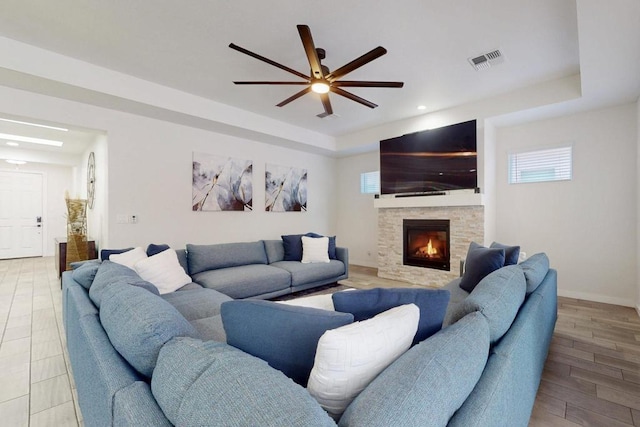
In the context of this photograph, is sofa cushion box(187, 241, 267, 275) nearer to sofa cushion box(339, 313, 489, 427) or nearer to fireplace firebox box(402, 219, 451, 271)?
fireplace firebox box(402, 219, 451, 271)

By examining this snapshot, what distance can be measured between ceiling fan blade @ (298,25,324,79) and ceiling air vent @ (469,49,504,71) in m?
1.72

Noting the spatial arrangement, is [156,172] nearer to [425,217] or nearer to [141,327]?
[141,327]

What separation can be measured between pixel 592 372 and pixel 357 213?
4.52m

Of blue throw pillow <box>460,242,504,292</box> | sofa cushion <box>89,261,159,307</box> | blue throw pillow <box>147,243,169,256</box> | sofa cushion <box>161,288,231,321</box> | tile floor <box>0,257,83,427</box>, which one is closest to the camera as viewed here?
sofa cushion <box>89,261,159,307</box>

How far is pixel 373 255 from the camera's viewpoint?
19.9 feet

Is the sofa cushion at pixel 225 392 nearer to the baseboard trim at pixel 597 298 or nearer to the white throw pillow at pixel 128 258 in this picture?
the white throw pillow at pixel 128 258

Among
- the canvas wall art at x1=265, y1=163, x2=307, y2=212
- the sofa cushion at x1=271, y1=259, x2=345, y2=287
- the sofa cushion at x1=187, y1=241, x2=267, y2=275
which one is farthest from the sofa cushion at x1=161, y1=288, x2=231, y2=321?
the canvas wall art at x1=265, y1=163, x2=307, y2=212

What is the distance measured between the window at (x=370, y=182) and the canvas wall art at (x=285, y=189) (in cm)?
129

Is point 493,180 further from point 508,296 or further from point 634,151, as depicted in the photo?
point 508,296

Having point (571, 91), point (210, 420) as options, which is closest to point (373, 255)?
point (571, 91)

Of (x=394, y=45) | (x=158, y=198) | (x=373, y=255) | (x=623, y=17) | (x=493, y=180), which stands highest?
(x=394, y=45)

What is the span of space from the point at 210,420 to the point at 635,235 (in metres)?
5.06

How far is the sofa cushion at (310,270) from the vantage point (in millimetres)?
3852

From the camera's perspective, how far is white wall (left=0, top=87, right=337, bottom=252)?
336cm
